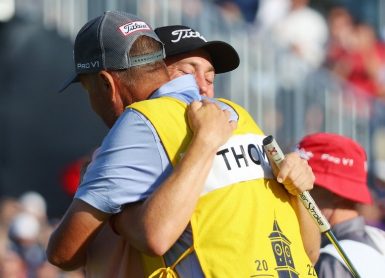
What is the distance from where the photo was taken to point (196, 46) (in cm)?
471

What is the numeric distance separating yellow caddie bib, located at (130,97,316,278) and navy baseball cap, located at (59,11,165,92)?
0.16 m

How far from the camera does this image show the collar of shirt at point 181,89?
3977 mm

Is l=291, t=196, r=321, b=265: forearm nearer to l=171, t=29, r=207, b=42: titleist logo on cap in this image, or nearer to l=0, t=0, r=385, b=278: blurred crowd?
l=171, t=29, r=207, b=42: titleist logo on cap

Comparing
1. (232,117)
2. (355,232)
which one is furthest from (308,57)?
(232,117)

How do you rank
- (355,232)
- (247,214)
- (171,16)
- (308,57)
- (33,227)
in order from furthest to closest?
1. (308,57)
2. (33,227)
3. (171,16)
4. (355,232)
5. (247,214)

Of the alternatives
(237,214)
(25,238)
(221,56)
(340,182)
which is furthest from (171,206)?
(25,238)

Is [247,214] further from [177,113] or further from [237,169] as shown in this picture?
[177,113]

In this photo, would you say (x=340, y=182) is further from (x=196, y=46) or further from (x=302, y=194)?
(x=302, y=194)

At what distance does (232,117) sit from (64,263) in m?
0.77

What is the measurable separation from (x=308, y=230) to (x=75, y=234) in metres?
0.85

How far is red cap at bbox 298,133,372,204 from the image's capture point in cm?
531

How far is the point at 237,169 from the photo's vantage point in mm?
3840

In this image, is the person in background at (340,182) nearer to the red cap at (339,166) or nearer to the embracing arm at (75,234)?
the red cap at (339,166)

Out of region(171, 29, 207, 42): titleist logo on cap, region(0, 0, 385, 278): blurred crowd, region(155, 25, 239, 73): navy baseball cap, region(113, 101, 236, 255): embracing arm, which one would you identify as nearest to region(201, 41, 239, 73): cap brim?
region(155, 25, 239, 73): navy baseball cap
